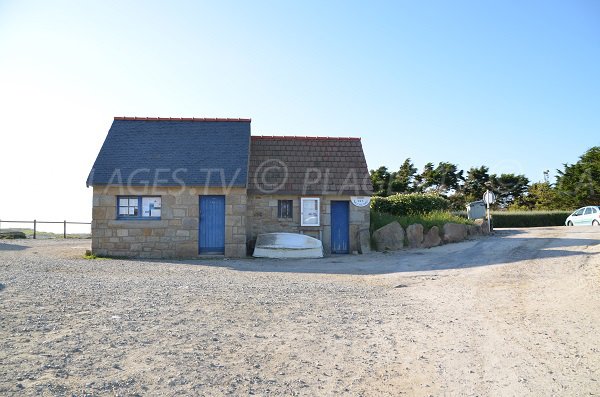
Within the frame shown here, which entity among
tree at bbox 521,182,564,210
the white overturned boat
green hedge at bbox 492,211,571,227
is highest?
tree at bbox 521,182,564,210

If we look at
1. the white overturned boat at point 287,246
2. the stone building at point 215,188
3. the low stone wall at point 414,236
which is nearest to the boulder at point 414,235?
the low stone wall at point 414,236

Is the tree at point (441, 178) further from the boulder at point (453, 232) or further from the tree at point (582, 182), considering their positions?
the boulder at point (453, 232)

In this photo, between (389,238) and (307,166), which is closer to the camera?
(389,238)

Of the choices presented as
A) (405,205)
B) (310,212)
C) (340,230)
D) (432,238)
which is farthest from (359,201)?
(405,205)

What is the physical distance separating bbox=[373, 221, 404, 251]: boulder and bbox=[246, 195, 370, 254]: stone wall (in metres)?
0.58

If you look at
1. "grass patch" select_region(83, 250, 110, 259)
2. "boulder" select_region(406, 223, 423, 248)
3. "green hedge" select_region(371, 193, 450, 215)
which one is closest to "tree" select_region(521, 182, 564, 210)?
"green hedge" select_region(371, 193, 450, 215)

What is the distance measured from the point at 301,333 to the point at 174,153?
43.4 feet

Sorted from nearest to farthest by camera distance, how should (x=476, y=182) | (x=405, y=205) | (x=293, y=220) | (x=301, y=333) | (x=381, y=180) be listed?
(x=301, y=333) → (x=293, y=220) → (x=405, y=205) → (x=381, y=180) → (x=476, y=182)

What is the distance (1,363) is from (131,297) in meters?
3.56

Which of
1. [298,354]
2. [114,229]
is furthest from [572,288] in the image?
[114,229]

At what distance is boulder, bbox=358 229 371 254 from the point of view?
59.6ft

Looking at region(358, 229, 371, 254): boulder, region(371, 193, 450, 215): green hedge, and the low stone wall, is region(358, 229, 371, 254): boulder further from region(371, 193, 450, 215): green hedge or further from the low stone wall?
region(371, 193, 450, 215): green hedge

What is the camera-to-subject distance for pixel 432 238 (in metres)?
18.8

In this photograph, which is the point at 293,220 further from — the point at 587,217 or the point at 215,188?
the point at 587,217
